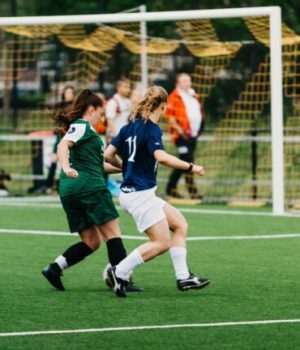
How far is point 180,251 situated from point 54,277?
1145mm

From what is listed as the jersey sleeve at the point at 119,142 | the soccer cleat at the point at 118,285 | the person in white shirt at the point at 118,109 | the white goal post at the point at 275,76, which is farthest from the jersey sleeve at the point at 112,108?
the soccer cleat at the point at 118,285

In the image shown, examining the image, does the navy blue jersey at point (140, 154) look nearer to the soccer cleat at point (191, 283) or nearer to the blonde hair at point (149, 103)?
the blonde hair at point (149, 103)

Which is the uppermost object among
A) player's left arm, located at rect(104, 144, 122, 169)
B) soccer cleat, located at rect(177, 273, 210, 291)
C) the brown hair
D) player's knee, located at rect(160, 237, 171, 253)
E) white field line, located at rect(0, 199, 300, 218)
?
the brown hair

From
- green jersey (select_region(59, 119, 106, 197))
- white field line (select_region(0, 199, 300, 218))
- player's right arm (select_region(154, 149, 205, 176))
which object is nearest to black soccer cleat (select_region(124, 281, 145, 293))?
green jersey (select_region(59, 119, 106, 197))

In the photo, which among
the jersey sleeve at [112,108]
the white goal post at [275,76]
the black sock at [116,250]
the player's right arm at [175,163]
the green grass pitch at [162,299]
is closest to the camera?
the green grass pitch at [162,299]

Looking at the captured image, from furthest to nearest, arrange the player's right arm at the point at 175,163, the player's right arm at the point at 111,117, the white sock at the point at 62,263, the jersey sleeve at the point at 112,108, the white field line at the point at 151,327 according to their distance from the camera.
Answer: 1. the jersey sleeve at the point at 112,108
2. the player's right arm at the point at 111,117
3. the white sock at the point at 62,263
4. the player's right arm at the point at 175,163
5. the white field line at the point at 151,327

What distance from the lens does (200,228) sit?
674 inches

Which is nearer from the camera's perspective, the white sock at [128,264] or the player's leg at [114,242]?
the white sock at [128,264]

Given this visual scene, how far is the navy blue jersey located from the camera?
432 inches

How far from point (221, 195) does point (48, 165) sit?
3.28 meters

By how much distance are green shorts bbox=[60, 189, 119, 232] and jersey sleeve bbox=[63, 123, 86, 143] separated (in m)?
0.49

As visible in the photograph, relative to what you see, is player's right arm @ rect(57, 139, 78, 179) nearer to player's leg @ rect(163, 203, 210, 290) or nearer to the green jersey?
the green jersey

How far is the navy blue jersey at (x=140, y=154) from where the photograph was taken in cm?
1096

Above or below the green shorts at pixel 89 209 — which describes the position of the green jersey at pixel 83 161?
above
